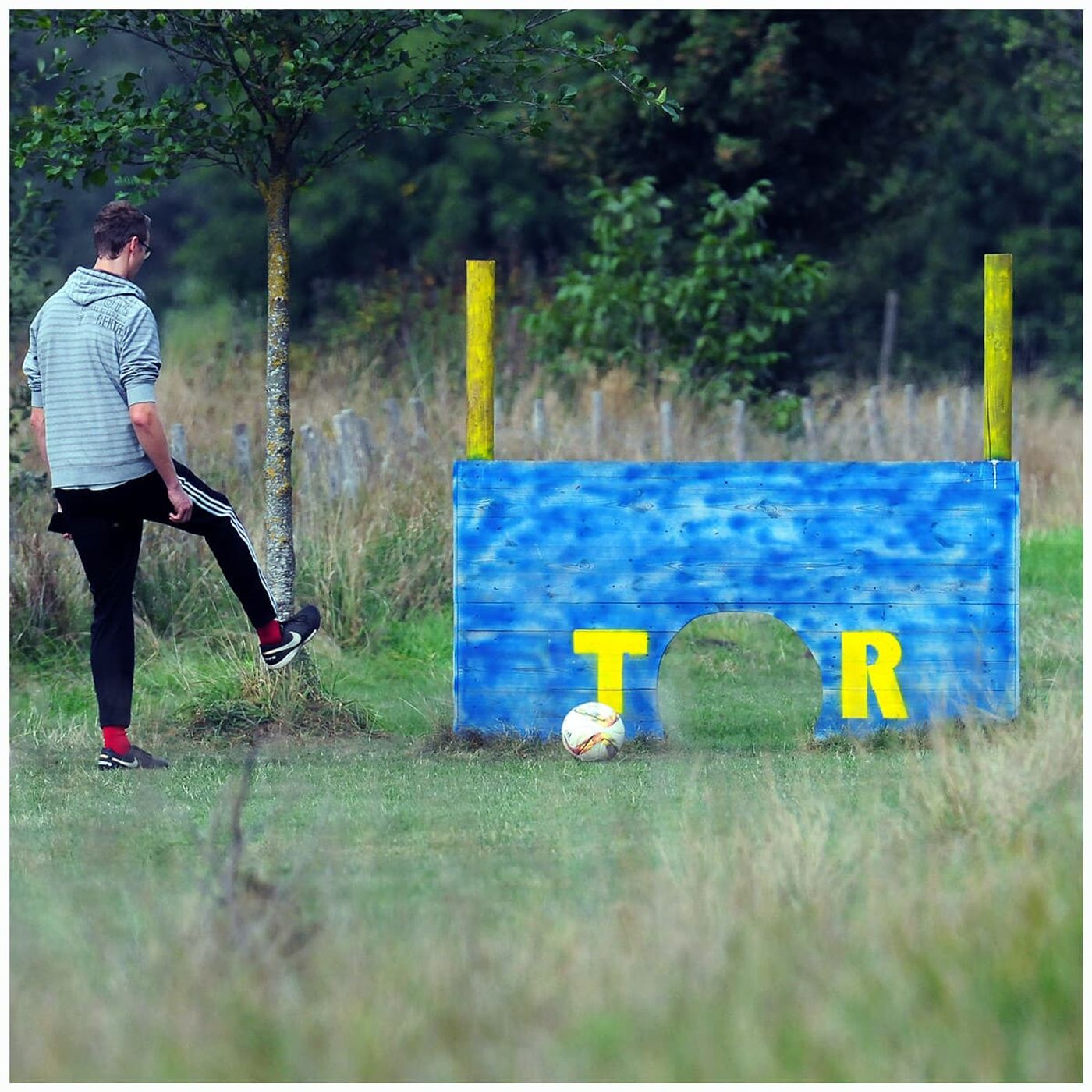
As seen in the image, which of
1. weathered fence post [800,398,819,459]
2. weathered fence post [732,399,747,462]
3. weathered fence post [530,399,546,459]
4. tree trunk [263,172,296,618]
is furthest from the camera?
weathered fence post [800,398,819,459]

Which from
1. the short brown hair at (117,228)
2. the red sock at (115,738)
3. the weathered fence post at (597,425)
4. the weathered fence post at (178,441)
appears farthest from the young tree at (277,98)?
the weathered fence post at (597,425)

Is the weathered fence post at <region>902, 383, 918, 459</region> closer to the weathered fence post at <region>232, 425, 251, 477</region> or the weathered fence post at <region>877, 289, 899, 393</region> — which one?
the weathered fence post at <region>232, 425, 251, 477</region>

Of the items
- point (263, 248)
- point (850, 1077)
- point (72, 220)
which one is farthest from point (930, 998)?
point (72, 220)

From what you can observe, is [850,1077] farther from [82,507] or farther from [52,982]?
[82,507]

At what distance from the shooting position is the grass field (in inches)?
142

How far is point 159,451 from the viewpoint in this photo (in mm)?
6527

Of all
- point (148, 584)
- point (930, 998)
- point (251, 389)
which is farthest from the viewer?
point (251, 389)

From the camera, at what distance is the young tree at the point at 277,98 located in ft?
24.5

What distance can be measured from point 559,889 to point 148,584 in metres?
5.64

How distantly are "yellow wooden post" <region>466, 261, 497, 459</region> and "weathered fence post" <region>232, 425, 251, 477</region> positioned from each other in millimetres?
4396

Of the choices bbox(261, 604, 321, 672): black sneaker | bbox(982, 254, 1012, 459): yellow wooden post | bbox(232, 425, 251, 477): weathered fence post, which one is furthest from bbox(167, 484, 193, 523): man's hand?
bbox(232, 425, 251, 477): weathered fence post

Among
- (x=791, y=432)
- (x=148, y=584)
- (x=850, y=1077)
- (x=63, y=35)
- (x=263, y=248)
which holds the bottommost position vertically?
(x=850, y=1077)

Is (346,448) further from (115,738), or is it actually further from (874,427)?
(874,427)

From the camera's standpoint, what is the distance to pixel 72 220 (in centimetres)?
3294
